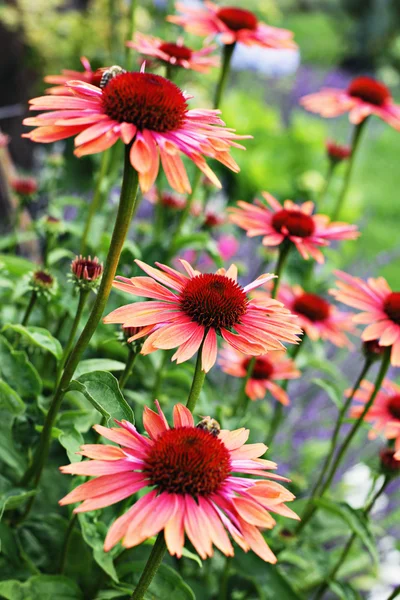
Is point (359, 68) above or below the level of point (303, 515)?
above

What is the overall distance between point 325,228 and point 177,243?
233 millimetres

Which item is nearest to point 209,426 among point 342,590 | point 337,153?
point 342,590

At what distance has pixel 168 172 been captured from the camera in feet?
1.63

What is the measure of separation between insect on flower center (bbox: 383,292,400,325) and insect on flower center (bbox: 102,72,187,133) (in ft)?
1.14

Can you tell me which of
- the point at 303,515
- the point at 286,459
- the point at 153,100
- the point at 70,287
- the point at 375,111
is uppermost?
the point at 375,111

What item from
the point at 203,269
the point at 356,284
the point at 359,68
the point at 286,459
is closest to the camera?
the point at 356,284

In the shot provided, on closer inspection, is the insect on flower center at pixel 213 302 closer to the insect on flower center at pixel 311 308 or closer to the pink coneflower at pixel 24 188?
the insect on flower center at pixel 311 308

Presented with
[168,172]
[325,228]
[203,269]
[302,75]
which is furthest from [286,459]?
[302,75]

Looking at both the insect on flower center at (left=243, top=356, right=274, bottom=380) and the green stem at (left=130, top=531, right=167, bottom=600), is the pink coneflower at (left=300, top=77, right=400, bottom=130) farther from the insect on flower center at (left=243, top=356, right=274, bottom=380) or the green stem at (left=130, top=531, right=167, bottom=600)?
the green stem at (left=130, top=531, right=167, bottom=600)

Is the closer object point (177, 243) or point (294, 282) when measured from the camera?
point (177, 243)

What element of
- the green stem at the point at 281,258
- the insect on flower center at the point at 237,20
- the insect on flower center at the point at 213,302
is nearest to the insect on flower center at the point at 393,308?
the green stem at the point at 281,258

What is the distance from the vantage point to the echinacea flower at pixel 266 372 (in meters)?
0.95

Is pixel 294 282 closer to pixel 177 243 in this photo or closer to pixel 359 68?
pixel 177 243

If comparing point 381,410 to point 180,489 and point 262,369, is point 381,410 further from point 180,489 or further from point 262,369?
point 180,489
